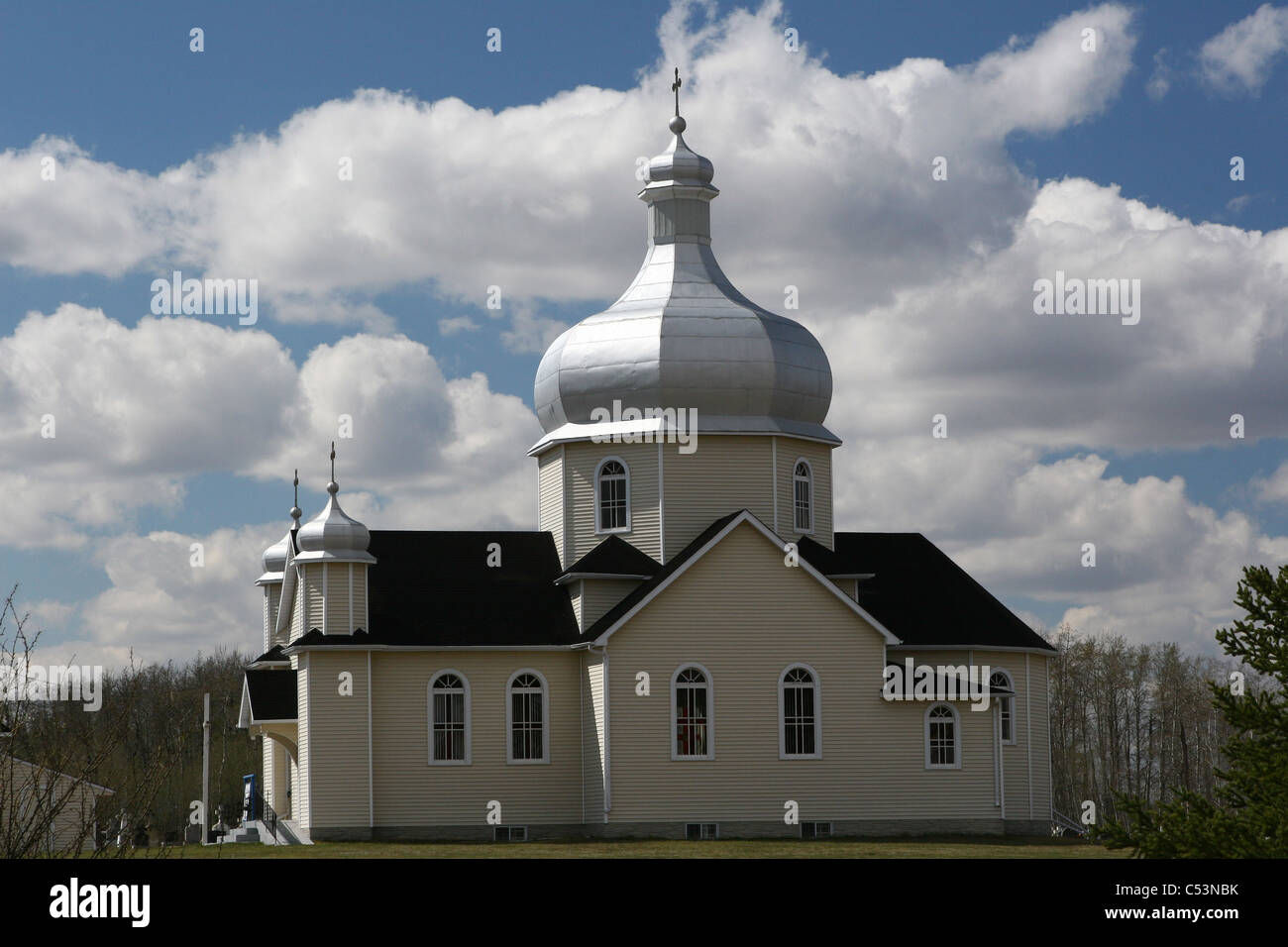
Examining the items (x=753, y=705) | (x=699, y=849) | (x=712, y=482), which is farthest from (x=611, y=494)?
(x=699, y=849)

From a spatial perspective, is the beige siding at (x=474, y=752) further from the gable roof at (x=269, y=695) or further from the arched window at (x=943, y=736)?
the arched window at (x=943, y=736)

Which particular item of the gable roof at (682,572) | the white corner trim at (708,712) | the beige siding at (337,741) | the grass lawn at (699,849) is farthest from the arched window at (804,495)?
the beige siding at (337,741)

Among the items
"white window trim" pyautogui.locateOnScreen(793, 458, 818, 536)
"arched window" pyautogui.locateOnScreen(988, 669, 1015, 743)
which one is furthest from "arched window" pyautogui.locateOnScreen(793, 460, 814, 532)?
"arched window" pyautogui.locateOnScreen(988, 669, 1015, 743)

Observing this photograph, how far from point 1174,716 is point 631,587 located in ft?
132

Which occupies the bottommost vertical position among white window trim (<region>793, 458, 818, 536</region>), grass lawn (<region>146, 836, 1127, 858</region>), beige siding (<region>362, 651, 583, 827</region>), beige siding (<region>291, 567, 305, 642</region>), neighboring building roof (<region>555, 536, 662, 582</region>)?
grass lawn (<region>146, 836, 1127, 858</region>)

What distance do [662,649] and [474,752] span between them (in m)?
4.36

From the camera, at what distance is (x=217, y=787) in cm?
6053

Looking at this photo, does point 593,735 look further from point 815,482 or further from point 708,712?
point 815,482

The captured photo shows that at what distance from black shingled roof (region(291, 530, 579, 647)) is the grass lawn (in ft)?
13.2

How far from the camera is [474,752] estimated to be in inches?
1280

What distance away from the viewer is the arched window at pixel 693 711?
1241 inches

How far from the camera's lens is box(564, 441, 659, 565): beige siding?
110 feet

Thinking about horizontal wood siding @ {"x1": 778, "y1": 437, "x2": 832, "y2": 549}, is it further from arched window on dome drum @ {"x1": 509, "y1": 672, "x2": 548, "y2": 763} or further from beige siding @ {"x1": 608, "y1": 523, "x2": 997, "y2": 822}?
arched window on dome drum @ {"x1": 509, "y1": 672, "x2": 548, "y2": 763}
